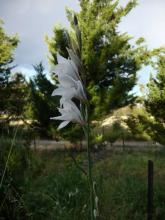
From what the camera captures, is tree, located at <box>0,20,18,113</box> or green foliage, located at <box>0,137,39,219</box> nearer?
green foliage, located at <box>0,137,39,219</box>

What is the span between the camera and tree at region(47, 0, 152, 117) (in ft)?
61.0

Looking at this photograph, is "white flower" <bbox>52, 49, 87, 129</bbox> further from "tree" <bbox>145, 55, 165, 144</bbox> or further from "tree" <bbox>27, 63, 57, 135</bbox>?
"tree" <bbox>27, 63, 57, 135</bbox>

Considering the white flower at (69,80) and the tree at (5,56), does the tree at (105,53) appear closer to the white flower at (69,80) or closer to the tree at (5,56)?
the tree at (5,56)

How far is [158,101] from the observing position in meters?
17.0

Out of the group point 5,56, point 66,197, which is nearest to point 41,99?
point 5,56

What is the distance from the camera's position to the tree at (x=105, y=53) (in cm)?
1858

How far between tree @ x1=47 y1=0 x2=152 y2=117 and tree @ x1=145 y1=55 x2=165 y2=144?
5.56ft

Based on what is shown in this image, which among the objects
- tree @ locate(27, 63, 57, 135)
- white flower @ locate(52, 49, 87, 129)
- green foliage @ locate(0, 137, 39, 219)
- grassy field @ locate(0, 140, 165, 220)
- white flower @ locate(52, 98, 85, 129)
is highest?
tree @ locate(27, 63, 57, 135)

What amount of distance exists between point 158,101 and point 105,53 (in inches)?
128

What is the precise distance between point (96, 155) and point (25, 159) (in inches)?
475

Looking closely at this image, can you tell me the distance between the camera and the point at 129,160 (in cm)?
1474

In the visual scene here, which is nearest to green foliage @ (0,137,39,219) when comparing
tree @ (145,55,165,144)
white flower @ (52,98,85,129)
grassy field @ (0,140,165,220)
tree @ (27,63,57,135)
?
grassy field @ (0,140,165,220)

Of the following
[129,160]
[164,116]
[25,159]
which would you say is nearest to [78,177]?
[25,159]

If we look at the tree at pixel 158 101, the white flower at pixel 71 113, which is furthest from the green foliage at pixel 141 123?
the white flower at pixel 71 113
